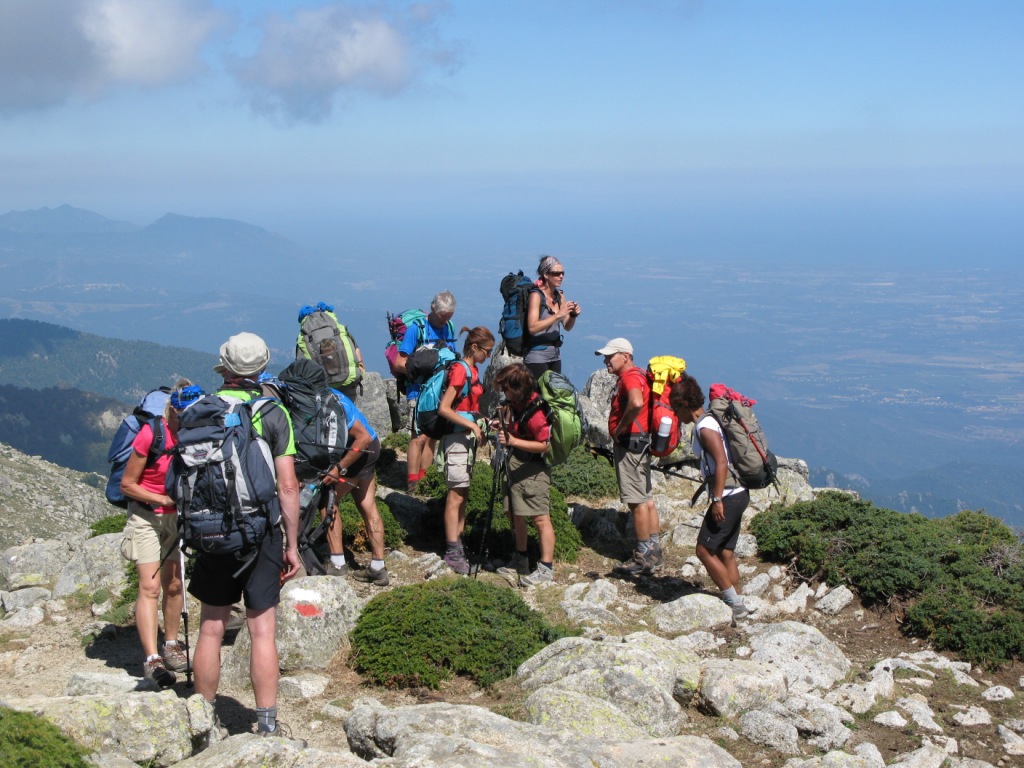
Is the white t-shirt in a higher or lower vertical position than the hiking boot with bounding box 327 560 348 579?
higher

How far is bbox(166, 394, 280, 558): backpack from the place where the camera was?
536 cm

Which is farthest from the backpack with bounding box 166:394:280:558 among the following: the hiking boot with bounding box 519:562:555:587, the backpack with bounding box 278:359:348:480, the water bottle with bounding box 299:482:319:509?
the hiking boot with bounding box 519:562:555:587

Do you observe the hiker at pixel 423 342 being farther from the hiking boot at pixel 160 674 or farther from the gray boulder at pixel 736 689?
the gray boulder at pixel 736 689

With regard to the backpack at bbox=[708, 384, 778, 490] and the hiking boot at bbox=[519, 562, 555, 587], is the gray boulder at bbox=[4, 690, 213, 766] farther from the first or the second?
the backpack at bbox=[708, 384, 778, 490]

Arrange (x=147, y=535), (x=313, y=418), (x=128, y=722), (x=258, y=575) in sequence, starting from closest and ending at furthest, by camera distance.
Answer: (x=128, y=722) → (x=258, y=575) → (x=147, y=535) → (x=313, y=418)

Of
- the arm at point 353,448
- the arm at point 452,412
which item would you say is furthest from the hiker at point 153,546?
the arm at point 452,412

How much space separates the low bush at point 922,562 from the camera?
8.79 metres

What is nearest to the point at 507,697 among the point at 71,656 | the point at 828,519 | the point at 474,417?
the point at 474,417

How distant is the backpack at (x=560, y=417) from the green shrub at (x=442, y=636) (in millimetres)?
1908

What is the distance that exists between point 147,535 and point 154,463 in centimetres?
76

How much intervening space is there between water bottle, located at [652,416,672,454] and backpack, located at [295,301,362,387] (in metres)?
3.81

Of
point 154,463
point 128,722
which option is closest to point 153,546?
point 154,463

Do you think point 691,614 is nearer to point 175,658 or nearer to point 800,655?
point 800,655

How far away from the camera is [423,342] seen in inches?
447
